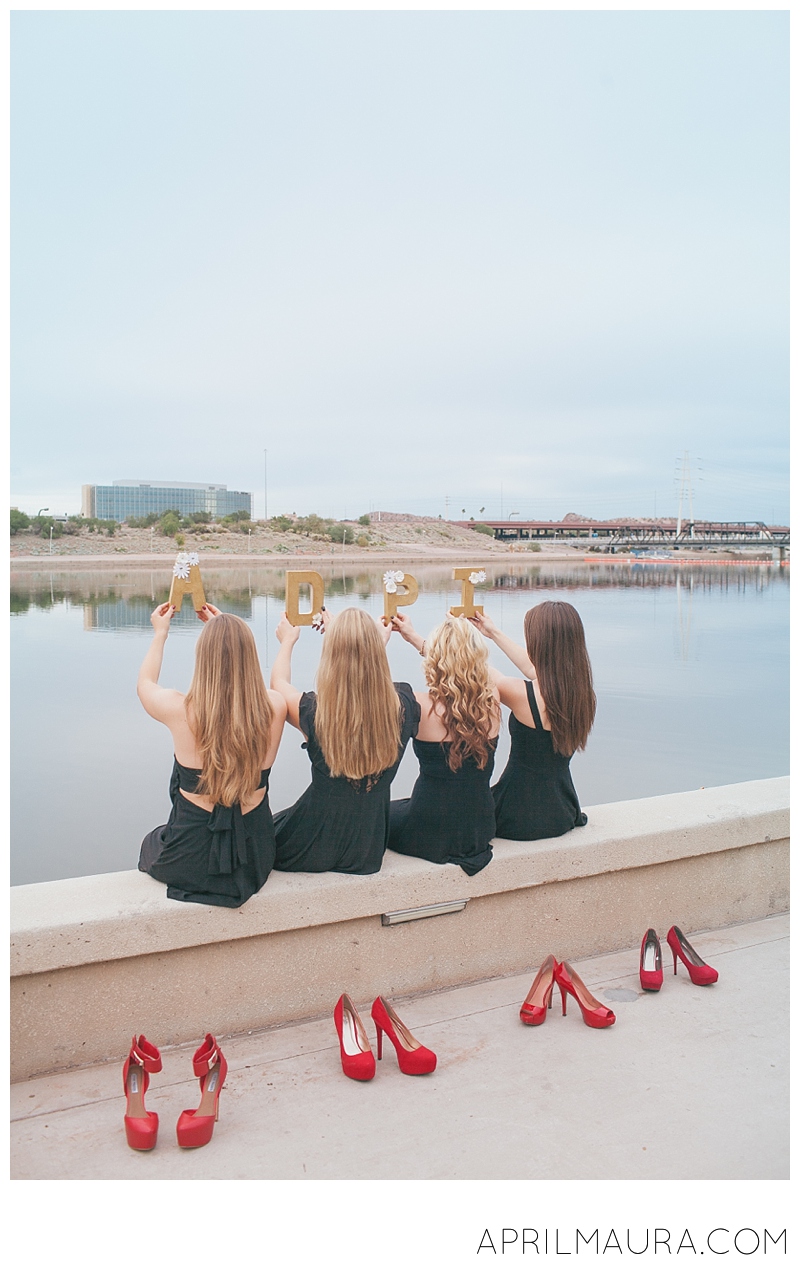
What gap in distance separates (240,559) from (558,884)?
784 inches

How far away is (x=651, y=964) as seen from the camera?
11.1 ft

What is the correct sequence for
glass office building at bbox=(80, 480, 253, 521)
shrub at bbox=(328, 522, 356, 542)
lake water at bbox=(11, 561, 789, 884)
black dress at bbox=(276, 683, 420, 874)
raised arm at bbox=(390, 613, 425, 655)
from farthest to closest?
shrub at bbox=(328, 522, 356, 542)
glass office building at bbox=(80, 480, 253, 521)
lake water at bbox=(11, 561, 789, 884)
raised arm at bbox=(390, 613, 425, 655)
black dress at bbox=(276, 683, 420, 874)

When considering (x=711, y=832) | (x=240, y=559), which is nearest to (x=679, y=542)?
(x=240, y=559)

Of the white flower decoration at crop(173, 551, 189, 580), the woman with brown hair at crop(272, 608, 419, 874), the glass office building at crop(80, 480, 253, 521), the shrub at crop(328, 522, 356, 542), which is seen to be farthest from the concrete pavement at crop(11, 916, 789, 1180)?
the shrub at crop(328, 522, 356, 542)

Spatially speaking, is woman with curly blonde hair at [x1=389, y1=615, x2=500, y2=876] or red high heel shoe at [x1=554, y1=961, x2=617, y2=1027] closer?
red high heel shoe at [x1=554, y1=961, x2=617, y2=1027]

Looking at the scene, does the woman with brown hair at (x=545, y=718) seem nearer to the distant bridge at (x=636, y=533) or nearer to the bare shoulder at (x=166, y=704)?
the bare shoulder at (x=166, y=704)

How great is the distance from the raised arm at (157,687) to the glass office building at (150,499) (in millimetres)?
25520

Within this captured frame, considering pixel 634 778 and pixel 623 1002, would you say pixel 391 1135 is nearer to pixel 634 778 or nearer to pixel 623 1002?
pixel 623 1002

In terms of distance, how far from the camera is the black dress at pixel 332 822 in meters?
3.19

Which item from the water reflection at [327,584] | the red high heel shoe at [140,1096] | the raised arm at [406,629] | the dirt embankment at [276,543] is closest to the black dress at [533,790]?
the raised arm at [406,629]

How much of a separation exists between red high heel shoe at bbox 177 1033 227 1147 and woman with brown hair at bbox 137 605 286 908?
1.65 ft

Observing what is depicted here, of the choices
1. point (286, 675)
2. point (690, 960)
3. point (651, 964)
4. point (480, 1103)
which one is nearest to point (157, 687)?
point (286, 675)

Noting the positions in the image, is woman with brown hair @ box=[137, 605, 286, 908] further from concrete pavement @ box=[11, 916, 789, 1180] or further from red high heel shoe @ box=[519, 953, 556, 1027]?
red high heel shoe @ box=[519, 953, 556, 1027]

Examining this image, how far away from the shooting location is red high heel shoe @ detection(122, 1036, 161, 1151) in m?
2.38
